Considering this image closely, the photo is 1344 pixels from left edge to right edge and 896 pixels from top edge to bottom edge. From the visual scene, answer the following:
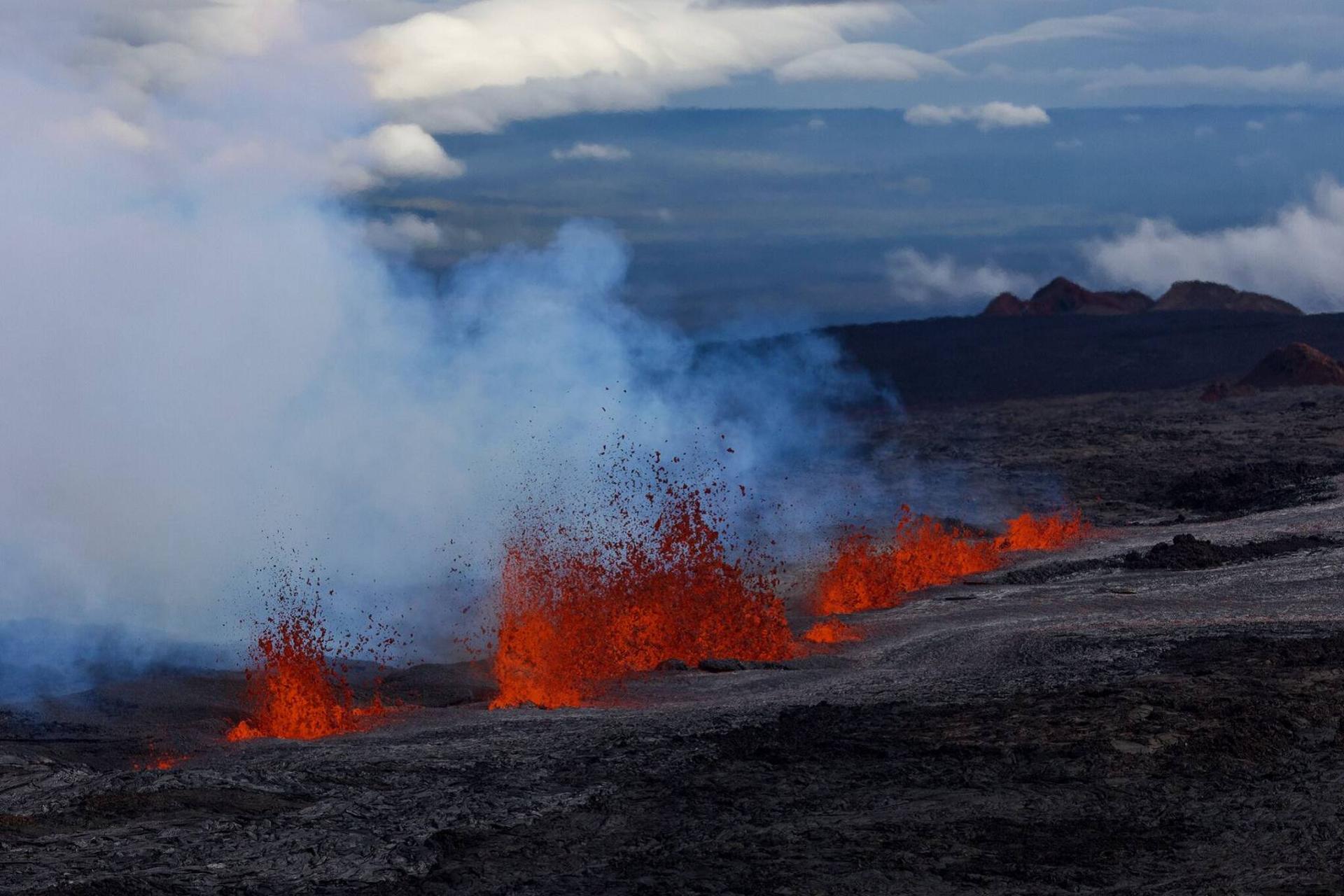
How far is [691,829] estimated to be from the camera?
8.96m

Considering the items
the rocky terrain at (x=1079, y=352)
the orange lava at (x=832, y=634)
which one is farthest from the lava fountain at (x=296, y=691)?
the rocky terrain at (x=1079, y=352)

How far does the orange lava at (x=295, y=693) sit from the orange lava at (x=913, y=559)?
288 inches

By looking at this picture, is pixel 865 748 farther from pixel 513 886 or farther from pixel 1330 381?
pixel 1330 381

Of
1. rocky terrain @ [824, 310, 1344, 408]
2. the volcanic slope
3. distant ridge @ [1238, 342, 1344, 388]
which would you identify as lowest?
the volcanic slope

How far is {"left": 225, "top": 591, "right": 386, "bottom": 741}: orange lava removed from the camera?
496 inches

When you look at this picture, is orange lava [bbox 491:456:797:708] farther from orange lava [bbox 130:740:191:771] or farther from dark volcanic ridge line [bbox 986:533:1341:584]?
dark volcanic ridge line [bbox 986:533:1341:584]

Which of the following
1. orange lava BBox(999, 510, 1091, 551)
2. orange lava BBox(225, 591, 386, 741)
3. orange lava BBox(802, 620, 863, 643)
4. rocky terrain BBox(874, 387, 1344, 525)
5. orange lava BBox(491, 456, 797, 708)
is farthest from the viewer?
rocky terrain BBox(874, 387, 1344, 525)

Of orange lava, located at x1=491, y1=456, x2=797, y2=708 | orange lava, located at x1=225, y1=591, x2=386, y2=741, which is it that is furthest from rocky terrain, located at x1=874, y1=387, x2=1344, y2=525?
orange lava, located at x1=225, y1=591, x2=386, y2=741

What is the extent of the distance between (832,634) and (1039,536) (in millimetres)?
9234

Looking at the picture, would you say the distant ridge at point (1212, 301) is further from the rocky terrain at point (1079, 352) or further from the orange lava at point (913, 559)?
the orange lava at point (913, 559)

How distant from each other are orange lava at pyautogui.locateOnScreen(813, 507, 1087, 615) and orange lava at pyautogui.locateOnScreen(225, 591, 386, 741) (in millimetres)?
7314

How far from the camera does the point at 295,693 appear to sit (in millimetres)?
13344

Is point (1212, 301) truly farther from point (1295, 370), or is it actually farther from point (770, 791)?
point (770, 791)

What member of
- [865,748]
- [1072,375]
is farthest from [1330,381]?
[865,748]
